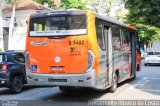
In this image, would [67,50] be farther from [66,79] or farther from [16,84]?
[16,84]

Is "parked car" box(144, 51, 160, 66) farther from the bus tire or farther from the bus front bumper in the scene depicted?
the bus front bumper

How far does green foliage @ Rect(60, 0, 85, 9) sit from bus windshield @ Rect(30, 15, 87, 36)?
41105 millimetres

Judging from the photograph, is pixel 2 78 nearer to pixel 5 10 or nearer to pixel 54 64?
pixel 54 64

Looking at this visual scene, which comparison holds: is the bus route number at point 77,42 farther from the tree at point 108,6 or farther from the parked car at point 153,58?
the tree at point 108,6

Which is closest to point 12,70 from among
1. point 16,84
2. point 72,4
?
point 16,84

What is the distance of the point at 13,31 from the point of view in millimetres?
42594

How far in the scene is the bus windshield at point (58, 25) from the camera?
37.6 ft

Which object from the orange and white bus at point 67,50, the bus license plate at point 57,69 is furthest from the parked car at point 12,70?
the bus license plate at point 57,69

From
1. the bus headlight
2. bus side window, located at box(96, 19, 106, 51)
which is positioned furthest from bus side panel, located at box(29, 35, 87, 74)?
bus side window, located at box(96, 19, 106, 51)

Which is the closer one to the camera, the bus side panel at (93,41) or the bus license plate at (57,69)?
the bus side panel at (93,41)

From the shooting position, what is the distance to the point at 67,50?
11430 mm

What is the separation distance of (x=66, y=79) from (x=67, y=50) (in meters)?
0.93

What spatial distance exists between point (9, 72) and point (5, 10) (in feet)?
117

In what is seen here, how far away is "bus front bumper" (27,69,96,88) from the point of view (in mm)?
11109
